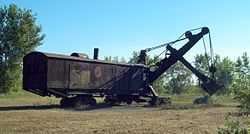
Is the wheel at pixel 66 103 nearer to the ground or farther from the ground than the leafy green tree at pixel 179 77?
nearer to the ground

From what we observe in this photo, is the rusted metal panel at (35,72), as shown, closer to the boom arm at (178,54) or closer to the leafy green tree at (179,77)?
the boom arm at (178,54)

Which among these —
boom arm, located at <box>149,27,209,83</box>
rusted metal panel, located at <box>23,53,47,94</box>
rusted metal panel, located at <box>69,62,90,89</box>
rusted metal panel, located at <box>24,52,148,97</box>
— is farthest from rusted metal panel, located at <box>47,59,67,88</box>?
boom arm, located at <box>149,27,209,83</box>

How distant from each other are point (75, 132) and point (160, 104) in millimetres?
22314

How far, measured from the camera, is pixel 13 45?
185 ft

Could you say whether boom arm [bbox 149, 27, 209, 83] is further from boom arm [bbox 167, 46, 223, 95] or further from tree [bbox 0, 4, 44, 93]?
tree [bbox 0, 4, 44, 93]

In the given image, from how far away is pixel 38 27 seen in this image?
6006cm

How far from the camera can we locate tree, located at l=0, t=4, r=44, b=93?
56.0 m

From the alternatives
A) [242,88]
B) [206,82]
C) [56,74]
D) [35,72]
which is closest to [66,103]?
[56,74]

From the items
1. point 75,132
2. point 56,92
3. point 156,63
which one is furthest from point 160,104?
point 75,132

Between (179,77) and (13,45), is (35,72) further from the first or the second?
(179,77)

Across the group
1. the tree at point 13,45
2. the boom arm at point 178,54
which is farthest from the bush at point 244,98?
the tree at point 13,45

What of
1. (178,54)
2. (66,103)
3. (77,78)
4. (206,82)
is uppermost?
(178,54)

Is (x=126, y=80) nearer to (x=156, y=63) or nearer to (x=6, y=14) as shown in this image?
(x=156, y=63)

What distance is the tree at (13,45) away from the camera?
55969mm
